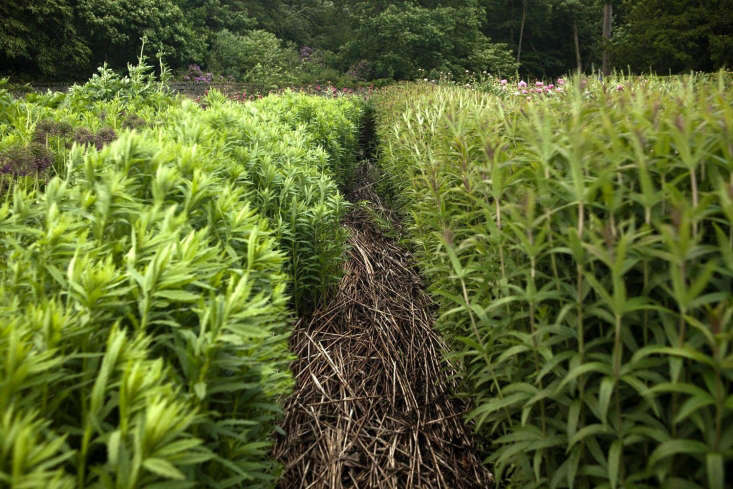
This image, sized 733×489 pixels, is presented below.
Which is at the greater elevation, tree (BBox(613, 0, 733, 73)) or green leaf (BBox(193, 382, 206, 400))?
tree (BBox(613, 0, 733, 73))

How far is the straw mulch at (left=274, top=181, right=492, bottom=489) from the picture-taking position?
2193 millimetres

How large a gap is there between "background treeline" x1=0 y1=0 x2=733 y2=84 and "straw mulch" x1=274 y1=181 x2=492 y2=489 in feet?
59.8

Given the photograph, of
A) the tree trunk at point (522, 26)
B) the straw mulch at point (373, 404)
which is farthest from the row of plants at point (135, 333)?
the tree trunk at point (522, 26)

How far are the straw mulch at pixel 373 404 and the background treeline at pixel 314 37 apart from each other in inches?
718

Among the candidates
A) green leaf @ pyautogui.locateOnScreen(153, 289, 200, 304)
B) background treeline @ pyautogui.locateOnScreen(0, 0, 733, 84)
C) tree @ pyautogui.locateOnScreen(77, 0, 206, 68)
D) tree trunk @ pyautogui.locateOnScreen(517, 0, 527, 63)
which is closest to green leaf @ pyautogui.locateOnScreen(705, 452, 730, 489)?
green leaf @ pyautogui.locateOnScreen(153, 289, 200, 304)

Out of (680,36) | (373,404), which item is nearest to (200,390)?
(373,404)

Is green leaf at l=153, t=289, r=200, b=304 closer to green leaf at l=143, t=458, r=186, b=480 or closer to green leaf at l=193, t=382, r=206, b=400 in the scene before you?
green leaf at l=193, t=382, r=206, b=400

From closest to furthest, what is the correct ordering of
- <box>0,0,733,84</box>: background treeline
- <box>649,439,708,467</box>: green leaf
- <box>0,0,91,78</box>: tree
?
1. <box>649,439,708,467</box>: green leaf
2. <box>0,0,91,78</box>: tree
3. <box>0,0,733,84</box>: background treeline

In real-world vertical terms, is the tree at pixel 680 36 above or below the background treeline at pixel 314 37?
below

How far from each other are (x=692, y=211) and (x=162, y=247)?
54.0 inches

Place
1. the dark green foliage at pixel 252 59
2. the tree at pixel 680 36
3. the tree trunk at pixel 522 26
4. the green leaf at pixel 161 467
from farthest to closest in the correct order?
1. the tree trunk at pixel 522 26
2. the dark green foliage at pixel 252 59
3. the tree at pixel 680 36
4. the green leaf at pixel 161 467

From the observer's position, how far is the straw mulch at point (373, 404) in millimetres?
2193

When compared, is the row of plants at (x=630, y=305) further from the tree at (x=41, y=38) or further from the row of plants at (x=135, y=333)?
the tree at (x=41, y=38)

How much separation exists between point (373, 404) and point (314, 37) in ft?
123
